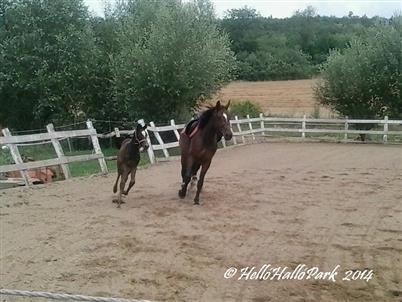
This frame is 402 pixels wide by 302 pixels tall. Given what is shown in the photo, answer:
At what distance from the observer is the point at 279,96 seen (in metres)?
44.6

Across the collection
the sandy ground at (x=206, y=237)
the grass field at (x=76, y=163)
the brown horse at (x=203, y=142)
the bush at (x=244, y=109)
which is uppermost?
the brown horse at (x=203, y=142)

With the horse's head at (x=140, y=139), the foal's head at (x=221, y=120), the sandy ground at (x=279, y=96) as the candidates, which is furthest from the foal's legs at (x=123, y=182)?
the sandy ground at (x=279, y=96)

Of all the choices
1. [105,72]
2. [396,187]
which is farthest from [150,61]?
[396,187]

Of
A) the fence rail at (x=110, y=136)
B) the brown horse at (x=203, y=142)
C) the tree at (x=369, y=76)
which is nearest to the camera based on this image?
the brown horse at (x=203, y=142)

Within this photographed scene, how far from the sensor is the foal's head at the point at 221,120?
27.5 ft

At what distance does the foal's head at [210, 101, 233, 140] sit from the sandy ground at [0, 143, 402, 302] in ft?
4.00

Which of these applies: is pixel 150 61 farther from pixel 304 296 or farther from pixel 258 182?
pixel 304 296

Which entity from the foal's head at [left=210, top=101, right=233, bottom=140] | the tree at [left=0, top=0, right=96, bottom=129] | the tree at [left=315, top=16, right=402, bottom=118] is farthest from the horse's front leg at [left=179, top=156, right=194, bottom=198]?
the tree at [left=315, top=16, right=402, bottom=118]

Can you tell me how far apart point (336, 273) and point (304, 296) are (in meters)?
0.69

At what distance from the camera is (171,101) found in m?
22.7

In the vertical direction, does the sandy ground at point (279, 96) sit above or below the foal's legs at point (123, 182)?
below

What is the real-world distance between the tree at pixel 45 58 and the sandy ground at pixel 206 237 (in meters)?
14.6

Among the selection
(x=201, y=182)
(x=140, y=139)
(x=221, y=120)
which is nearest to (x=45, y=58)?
(x=140, y=139)

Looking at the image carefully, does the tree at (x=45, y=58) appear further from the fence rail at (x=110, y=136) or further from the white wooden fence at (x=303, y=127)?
the white wooden fence at (x=303, y=127)
